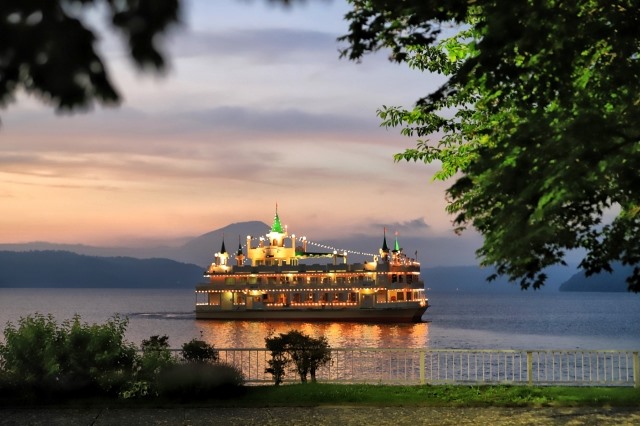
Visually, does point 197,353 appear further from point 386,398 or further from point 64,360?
point 386,398

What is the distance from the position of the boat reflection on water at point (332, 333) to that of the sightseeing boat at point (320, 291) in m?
1.48

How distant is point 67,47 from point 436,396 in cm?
1598

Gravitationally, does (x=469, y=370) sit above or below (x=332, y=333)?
above

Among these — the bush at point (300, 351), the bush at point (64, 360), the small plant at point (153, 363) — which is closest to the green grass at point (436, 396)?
the bush at point (300, 351)

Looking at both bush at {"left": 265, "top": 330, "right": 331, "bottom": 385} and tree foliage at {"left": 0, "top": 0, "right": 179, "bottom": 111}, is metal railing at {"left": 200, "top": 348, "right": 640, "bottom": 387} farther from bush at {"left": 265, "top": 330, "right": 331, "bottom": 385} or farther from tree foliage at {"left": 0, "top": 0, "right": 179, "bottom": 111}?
tree foliage at {"left": 0, "top": 0, "right": 179, "bottom": 111}

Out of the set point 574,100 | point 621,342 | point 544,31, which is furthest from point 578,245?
point 621,342

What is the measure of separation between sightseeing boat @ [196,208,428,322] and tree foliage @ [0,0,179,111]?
10686cm

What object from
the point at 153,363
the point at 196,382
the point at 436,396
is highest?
the point at 153,363

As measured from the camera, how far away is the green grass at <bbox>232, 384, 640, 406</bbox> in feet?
55.7

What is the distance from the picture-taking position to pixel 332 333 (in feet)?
319

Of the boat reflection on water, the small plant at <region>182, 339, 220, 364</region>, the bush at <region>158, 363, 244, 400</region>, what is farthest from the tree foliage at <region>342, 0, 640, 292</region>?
the boat reflection on water

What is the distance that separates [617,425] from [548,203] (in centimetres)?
778

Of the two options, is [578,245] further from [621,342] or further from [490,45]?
[621,342]

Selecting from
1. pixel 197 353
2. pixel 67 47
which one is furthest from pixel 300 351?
pixel 67 47
